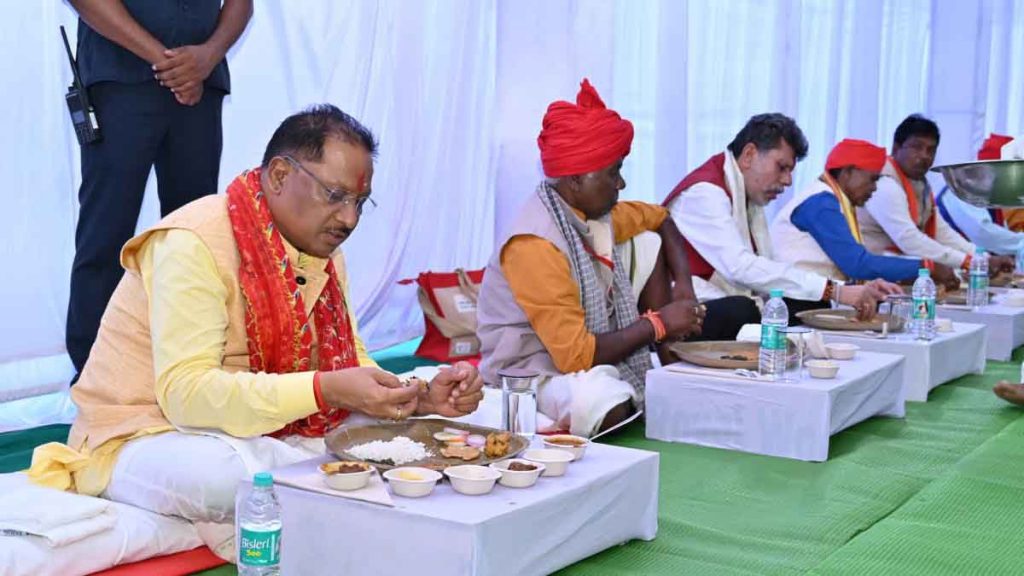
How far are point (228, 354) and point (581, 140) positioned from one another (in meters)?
1.39

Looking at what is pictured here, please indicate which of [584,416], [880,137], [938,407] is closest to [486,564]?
[584,416]

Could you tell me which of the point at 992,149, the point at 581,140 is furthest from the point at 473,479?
the point at 992,149

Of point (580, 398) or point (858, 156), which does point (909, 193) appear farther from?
point (580, 398)

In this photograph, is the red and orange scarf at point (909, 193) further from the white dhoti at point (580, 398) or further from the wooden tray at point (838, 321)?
the white dhoti at point (580, 398)

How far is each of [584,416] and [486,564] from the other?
142cm

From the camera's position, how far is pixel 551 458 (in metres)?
2.01

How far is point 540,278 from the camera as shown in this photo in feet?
10.1

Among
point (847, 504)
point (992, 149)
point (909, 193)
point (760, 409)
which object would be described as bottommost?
point (847, 504)

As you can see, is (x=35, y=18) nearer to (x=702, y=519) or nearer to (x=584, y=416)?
(x=584, y=416)

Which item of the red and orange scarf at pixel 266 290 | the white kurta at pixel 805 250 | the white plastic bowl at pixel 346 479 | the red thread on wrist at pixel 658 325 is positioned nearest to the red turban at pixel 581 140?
the red thread on wrist at pixel 658 325

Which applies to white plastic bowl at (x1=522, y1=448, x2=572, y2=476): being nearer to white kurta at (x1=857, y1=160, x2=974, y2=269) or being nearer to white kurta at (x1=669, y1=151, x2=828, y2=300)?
white kurta at (x1=669, y1=151, x2=828, y2=300)

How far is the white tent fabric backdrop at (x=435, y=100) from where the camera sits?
3.55 metres

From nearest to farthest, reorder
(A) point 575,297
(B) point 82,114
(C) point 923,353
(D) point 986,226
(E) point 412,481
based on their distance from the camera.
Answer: (E) point 412,481
(B) point 82,114
(A) point 575,297
(C) point 923,353
(D) point 986,226

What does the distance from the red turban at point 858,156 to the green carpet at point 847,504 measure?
1528 mm
